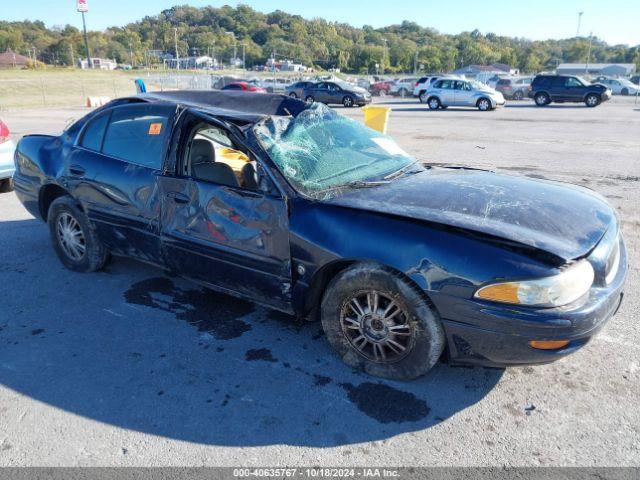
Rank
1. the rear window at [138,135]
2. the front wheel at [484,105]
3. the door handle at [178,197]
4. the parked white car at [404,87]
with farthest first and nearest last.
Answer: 1. the parked white car at [404,87]
2. the front wheel at [484,105]
3. the rear window at [138,135]
4. the door handle at [178,197]

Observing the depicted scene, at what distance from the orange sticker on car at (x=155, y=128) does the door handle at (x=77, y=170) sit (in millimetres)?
829

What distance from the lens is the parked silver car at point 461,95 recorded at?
81.3 ft

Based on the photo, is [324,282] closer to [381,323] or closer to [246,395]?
[381,323]

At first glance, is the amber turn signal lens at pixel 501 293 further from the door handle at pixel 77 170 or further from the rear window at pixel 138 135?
the door handle at pixel 77 170

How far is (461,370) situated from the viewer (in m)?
3.16

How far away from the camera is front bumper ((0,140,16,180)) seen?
7.44 meters

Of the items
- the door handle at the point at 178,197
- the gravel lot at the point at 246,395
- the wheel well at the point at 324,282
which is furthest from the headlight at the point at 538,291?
the door handle at the point at 178,197

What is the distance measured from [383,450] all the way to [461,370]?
88cm

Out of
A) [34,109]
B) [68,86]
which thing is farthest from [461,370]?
[68,86]

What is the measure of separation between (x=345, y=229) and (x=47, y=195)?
10.9 ft

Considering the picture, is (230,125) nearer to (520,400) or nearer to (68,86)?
(520,400)

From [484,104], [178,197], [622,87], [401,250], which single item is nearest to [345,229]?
[401,250]

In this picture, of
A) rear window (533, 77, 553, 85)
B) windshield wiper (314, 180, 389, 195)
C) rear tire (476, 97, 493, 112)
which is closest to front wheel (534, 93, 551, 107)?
rear window (533, 77, 553, 85)

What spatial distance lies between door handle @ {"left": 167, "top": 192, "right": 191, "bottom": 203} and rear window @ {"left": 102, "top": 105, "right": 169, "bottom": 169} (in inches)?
10.5
